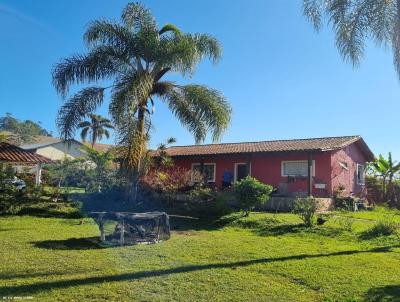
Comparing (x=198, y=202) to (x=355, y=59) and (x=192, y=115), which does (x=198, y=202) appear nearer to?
(x=192, y=115)

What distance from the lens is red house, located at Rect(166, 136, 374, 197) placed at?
67.7 ft

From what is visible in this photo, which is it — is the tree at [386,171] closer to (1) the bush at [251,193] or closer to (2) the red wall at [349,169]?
(2) the red wall at [349,169]

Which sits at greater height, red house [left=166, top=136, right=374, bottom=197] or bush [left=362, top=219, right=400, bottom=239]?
red house [left=166, top=136, right=374, bottom=197]

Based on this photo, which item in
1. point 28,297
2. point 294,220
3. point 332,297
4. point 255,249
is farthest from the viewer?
point 294,220

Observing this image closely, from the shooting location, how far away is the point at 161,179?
17453mm

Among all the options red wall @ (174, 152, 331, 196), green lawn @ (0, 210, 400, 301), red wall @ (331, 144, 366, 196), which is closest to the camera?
green lawn @ (0, 210, 400, 301)

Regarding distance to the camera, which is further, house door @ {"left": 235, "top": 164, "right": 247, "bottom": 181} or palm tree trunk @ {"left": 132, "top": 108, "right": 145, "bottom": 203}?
house door @ {"left": 235, "top": 164, "right": 247, "bottom": 181}

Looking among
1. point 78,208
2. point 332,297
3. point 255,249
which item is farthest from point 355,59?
point 78,208

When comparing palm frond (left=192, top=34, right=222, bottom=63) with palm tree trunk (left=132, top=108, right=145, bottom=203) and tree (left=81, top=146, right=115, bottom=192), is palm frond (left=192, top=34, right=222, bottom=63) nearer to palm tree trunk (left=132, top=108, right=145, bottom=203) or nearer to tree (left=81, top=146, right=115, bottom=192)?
palm tree trunk (left=132, top=108, right=145, bottom=203)

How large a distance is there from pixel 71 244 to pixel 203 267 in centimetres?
366

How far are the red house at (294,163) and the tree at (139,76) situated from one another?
6.85 metres

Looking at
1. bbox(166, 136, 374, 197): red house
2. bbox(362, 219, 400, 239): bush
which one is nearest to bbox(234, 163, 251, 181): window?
bbox(166, 136, 374, 197): red house

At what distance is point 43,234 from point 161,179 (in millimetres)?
7641

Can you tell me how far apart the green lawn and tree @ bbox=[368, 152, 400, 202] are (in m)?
14.7
